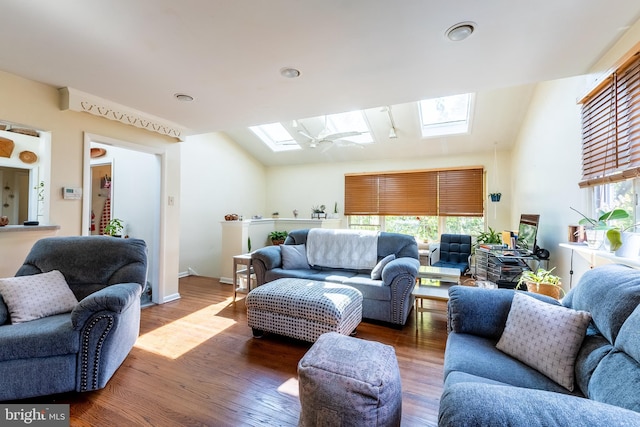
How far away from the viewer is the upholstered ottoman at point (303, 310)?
2.34 metres

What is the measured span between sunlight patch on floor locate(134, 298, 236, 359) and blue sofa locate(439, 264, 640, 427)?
218 centimetres

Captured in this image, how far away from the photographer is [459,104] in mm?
4332

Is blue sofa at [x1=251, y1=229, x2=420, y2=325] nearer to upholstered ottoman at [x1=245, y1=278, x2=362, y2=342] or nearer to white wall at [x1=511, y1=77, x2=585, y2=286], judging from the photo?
upholstered ottoman at [x1=245, y1=278, x2=362, y2=342]

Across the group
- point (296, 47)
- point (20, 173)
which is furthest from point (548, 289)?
point (20, 173)

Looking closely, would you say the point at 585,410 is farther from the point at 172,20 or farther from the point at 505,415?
the point at 172,20

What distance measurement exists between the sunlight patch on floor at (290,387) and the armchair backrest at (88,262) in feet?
4.67

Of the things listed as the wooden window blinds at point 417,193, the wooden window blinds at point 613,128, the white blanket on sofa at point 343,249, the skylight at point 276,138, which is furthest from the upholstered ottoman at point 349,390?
the skylight at point 276,138

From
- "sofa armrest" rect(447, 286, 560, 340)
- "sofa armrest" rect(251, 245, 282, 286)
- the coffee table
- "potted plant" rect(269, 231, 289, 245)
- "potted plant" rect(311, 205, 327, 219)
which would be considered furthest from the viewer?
Result: "potted plant" rect(311, 205, 327, 219)

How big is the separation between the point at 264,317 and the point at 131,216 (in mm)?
3489

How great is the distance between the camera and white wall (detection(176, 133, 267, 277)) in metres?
5.07

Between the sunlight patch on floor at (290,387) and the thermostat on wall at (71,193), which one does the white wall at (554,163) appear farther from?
the thermostat on wall at (71,193)

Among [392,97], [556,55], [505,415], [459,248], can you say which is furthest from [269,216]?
[505,415]

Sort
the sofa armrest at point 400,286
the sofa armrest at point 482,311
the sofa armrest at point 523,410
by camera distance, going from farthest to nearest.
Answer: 1. the sofa armrest at point 400,286
2. the sofa armrest at point 482,311
3. the sofa armrest at point 523,410

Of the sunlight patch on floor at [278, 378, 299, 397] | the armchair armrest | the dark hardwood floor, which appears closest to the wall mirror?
the armchair armrest
